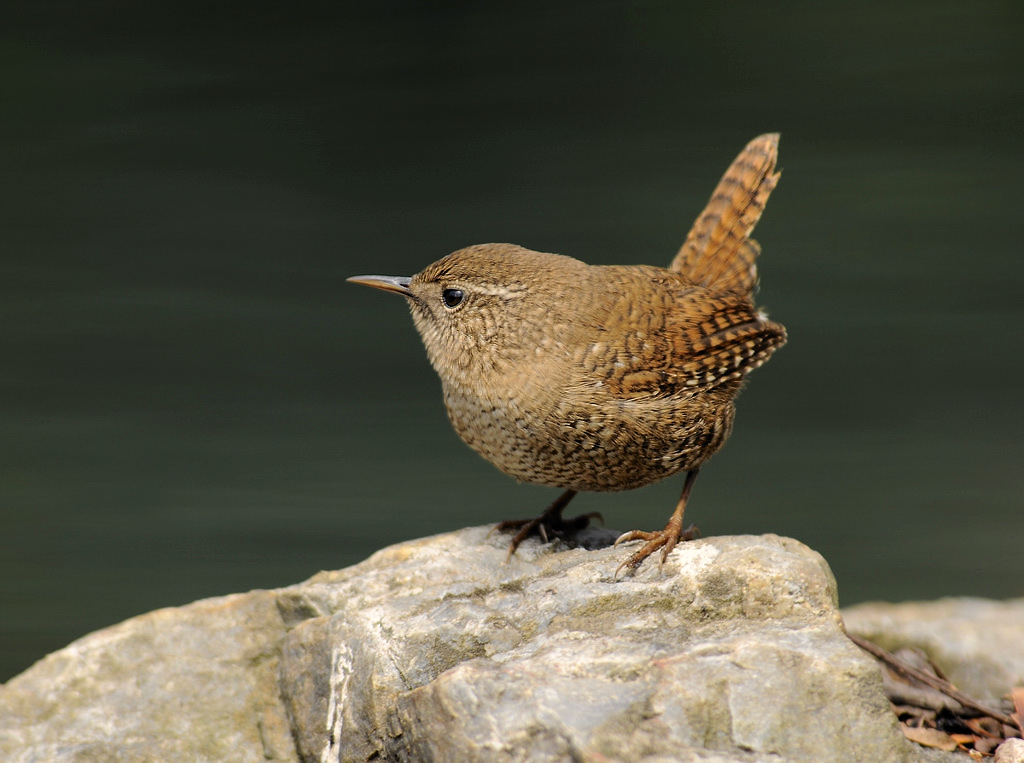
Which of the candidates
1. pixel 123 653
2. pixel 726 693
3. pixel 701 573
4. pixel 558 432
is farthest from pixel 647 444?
pixel 123 653

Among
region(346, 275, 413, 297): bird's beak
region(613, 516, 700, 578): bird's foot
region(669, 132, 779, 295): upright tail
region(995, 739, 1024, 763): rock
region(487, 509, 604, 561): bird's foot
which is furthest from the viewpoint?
region(669, 132, 779, 295): upright tail

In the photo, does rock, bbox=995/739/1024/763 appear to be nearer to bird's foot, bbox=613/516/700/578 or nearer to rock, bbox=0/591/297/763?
bird's foot, bbox=613/516/700/578

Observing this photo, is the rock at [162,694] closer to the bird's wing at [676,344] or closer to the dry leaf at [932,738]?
the bird's wing at [676,344]

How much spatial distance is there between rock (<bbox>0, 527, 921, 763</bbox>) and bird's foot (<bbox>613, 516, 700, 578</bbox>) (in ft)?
0.14

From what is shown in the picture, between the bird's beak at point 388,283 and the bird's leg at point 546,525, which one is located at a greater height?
the bird's beak at point 388,283

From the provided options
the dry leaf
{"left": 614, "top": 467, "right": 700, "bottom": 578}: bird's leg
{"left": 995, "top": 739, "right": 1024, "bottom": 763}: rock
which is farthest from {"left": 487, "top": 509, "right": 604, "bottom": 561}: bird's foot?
{"left": 995, "top": 739, "right": 1024, "bottom": 763}: rock

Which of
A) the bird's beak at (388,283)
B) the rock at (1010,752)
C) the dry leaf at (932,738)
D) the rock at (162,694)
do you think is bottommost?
the rock at (1010,752)

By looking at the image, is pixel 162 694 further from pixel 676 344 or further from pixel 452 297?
pixel 676 344

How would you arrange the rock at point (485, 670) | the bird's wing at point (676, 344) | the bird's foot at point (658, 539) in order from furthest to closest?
the bird's wing at point (676, 344) → the bird's foot at point (658, 539) → the rock at point (485, 670)

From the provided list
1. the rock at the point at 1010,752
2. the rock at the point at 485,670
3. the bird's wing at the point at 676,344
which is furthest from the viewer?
the bird's wing at the point at 676,344

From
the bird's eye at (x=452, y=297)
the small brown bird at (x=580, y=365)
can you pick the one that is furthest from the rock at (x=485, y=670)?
the bird's eye at (x=452, y=297)

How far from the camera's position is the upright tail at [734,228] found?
3002 mm

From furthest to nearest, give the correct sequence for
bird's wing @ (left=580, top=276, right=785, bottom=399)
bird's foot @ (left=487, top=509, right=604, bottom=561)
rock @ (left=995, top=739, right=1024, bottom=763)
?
bird's foot @ (left=487, top=509, right=604, bottom=561)
bird's wing @ (left=580, top=276, right=785, bottom=399)
rock @ (left=995, top=739, right=1024, bottom=763)

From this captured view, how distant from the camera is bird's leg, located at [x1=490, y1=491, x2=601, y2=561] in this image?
275cm
